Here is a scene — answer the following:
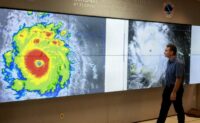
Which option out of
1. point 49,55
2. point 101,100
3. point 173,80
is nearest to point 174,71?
point 173,80

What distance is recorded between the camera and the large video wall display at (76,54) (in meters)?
4.14

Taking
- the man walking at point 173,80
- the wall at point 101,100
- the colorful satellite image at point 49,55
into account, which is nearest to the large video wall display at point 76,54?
the colorful satellite image at point 49,55

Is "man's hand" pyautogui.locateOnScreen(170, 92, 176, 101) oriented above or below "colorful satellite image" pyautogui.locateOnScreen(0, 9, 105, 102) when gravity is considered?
below

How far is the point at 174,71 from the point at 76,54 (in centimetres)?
155

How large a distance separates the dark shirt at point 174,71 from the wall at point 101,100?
3.43 ft

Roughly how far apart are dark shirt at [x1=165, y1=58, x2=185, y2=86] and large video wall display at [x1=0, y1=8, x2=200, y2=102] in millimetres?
723

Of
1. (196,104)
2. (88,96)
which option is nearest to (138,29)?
(88,96)

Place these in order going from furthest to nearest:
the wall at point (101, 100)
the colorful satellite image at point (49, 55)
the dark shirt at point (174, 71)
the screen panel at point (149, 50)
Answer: the screen panel at point (149, 50) < the dark shirt at point (174, 71) < the wall at point (101, 100) < the colorful satellite image at point (49, 55)

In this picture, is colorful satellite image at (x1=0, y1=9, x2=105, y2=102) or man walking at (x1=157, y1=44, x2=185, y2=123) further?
man walking at (x1=157, y1=44, x2=185, y2=123)

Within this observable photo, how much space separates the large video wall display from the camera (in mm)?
4145

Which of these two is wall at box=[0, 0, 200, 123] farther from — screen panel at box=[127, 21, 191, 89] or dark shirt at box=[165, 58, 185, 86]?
dark shirt at box=[165, 58, 185, 86]

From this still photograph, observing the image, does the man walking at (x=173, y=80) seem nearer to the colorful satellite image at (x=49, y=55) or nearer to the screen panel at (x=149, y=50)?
the screen panel at (x=149, y=50)

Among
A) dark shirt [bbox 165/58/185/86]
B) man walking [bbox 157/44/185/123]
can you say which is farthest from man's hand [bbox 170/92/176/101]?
dark shirt [bbox 165/58/185/86]

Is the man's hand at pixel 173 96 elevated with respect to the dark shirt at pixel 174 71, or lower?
lower
